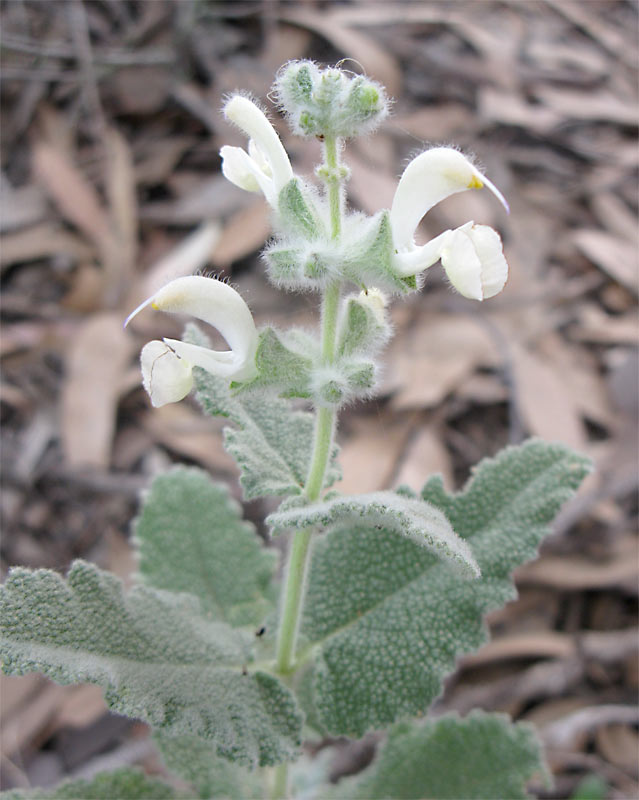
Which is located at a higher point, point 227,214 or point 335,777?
point 227,214

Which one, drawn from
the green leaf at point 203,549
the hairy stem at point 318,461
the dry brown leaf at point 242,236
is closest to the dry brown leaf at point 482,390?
the dry brown leaf at point 242,236

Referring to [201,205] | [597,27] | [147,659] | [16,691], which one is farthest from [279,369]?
[597,27]

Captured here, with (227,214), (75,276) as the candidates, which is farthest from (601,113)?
(75,276)

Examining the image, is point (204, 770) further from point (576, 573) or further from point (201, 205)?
point (201, 205)

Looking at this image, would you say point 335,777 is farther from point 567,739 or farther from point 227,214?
point 227,214

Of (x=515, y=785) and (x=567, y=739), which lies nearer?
(x=515, y=785)

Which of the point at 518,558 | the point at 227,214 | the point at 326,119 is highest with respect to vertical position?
the point at 326,119
